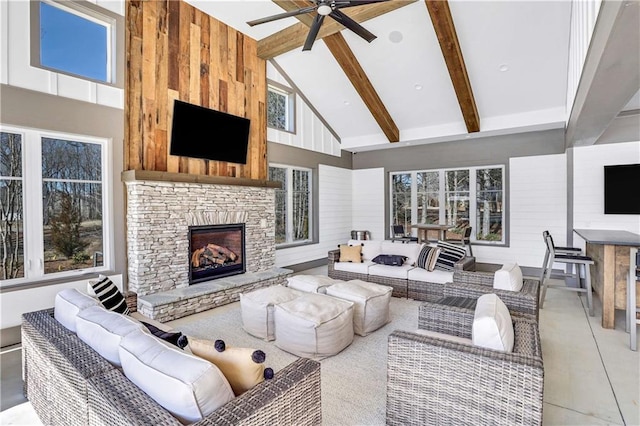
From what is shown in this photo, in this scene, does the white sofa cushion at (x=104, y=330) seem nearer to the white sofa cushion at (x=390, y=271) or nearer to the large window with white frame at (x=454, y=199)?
the white sofa cushion at (x=390, y=271)

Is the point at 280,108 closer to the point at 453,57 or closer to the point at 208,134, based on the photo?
the point at 208,134

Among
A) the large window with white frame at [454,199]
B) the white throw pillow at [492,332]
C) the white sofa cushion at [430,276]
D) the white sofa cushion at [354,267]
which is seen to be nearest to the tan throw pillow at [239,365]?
the white throw pillow at [492,332]

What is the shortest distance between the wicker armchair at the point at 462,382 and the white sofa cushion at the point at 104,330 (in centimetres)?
157

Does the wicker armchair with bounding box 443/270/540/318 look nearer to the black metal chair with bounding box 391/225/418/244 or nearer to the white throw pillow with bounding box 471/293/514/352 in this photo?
the white throw pillow with bounding box 471/293/514/352

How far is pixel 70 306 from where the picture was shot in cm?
227

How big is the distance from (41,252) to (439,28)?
6.06 meters

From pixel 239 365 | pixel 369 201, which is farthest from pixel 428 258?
pixel 239 365

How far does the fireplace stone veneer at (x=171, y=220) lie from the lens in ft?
14.6

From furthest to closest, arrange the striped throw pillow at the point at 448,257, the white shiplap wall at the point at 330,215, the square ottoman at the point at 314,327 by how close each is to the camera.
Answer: the white shiplap wall at the point at 330,215 < the striped throw pillow at the point at 448,257 < the square ottoman at the point at 314,327

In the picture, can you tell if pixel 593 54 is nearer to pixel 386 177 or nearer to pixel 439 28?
pixel 439 28

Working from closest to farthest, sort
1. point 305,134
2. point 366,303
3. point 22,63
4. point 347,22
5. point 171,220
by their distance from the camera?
point 22,63
point 366,303
point 347,22
point 171,220
point 305,134

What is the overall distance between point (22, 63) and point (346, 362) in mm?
4624

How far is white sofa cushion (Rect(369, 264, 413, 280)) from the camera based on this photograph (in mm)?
5223

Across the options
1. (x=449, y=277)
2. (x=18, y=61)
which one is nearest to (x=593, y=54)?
(x=449, y=277)
